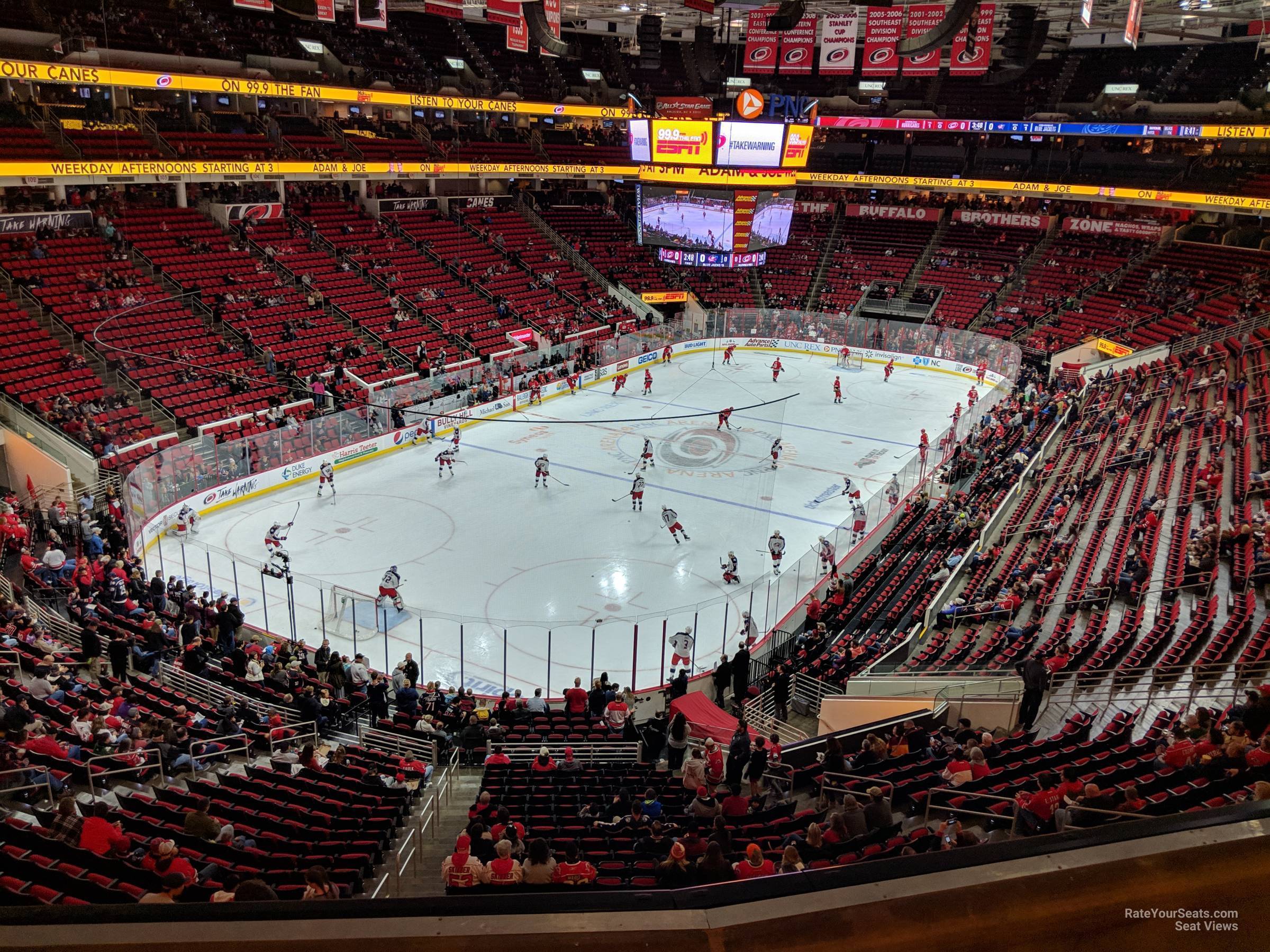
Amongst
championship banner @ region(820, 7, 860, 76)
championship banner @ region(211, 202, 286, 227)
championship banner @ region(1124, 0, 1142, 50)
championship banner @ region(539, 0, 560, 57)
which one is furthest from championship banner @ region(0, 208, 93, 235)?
championship banner @ region(1124, 0, 1142, 50)

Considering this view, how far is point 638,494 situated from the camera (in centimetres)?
2366

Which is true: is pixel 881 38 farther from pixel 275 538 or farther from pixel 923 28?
pixel 275 538

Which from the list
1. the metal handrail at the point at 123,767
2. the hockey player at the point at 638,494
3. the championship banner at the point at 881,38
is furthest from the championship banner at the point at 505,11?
the metal handrail at the point at 123,767

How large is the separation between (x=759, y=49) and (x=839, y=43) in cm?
409

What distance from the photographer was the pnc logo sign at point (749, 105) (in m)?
27.4

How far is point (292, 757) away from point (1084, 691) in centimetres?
1041

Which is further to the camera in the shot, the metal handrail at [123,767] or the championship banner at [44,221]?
the championship banner at [44,221]

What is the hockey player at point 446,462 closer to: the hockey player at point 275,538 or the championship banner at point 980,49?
the hockey player at point 275,538

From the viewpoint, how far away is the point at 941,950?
151 centimetres

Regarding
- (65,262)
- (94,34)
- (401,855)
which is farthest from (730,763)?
(94,34)

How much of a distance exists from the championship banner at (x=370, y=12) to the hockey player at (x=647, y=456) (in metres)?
13.4

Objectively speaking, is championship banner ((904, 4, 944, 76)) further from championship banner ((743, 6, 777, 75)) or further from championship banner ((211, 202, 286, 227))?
championship banner ((211, 202, 286, 227))

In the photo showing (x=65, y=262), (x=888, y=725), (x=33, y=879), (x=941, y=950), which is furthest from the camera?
(x=65, y=262)

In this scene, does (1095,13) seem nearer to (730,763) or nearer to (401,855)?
(730,763)
